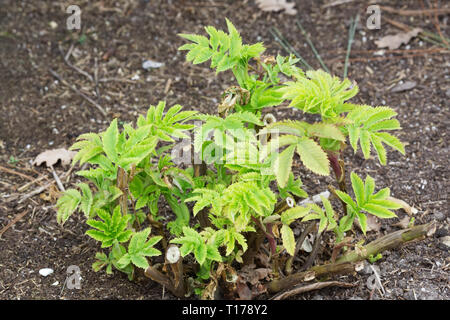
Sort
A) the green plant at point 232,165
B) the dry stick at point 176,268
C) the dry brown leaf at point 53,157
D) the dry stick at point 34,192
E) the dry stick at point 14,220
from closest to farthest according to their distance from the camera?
the green plant at point 232,165 → the dry stick at point 176,268 → the dry stick at point 14,220 → the dry stick at point 34,192 → the dry brown leaf at point 53,157

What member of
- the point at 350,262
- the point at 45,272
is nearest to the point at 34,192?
the point at 45,272

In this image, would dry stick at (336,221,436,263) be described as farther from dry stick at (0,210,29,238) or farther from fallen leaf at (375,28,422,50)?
fallen leaf at (375,28,422,50)

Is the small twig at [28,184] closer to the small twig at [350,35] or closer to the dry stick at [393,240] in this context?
the dry stick at [393,240]

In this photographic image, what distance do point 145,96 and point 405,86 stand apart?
165 centimetres

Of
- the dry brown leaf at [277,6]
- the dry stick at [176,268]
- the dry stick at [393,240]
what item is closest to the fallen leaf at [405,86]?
the dry brown leaf at [277,6]

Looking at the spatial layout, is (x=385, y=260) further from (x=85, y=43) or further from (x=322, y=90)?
(x=85, y=43)

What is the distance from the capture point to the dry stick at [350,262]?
2.35m

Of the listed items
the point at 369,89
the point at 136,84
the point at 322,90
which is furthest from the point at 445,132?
the point at 136,84

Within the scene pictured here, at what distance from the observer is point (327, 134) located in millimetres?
2041

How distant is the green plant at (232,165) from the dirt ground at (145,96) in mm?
358

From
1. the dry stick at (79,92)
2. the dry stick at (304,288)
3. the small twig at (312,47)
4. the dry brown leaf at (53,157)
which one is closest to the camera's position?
the dry stick at (304,288)

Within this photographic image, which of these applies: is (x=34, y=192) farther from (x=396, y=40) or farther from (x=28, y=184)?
(x=396, y=40)

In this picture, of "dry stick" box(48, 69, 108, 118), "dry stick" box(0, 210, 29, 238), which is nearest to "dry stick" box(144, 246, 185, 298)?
"dry stick" box(0, 210, 29, 238)

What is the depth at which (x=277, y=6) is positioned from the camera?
4297mm
